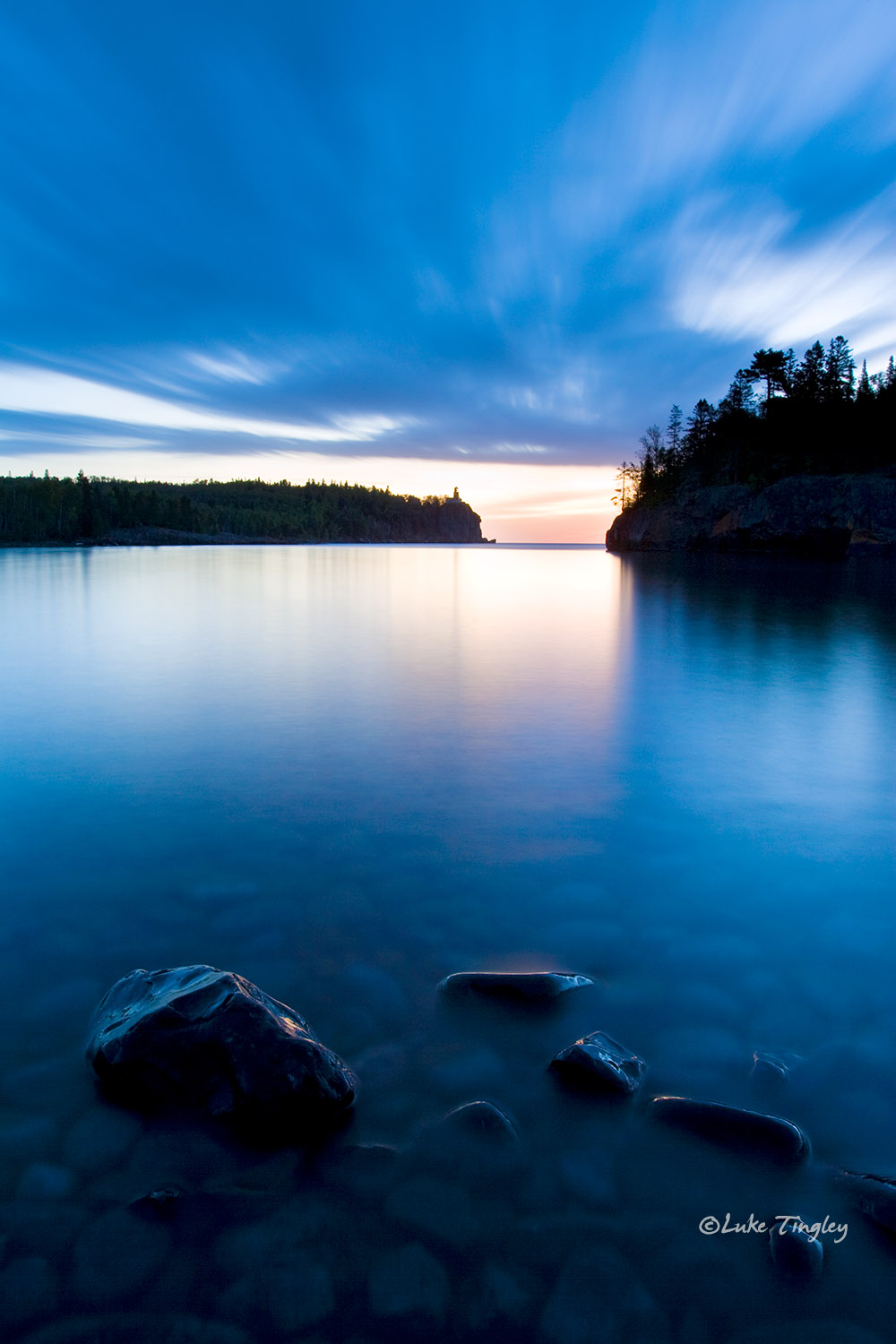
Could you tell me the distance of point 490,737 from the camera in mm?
8086

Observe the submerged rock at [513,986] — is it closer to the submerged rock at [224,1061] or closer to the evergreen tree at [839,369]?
the submerged rock at [224,1061]

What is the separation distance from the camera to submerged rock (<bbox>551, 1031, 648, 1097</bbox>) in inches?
115

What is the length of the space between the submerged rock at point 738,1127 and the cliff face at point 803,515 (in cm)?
6024

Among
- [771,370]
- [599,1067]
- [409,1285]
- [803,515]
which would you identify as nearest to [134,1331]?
Result: [409,1285]

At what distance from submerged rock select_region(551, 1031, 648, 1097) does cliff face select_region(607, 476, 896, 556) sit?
6018 centimetres

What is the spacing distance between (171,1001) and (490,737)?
5.32 metres

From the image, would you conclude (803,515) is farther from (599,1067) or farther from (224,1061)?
(224,1061)

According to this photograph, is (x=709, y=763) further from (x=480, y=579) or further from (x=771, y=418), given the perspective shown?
(x=771, y=418)

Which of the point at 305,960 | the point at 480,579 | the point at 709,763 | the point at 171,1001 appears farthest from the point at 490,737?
the point at 480,579

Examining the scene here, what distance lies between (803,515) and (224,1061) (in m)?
61.5

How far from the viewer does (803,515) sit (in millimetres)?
55438

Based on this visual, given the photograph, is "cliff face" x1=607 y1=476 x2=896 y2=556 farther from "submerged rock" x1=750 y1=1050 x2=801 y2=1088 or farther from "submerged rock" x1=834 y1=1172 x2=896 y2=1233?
"submerged rock" x1=834 y1=1172 x2=896 y2=1233

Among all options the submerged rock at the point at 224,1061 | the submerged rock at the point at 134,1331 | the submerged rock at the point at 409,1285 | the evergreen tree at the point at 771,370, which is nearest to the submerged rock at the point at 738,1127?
the submerged rock at the point at 409,1285

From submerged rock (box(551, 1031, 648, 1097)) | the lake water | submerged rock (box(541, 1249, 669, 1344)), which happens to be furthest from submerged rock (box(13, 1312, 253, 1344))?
submerged rock (box(551, 1031, 648, 1097))
